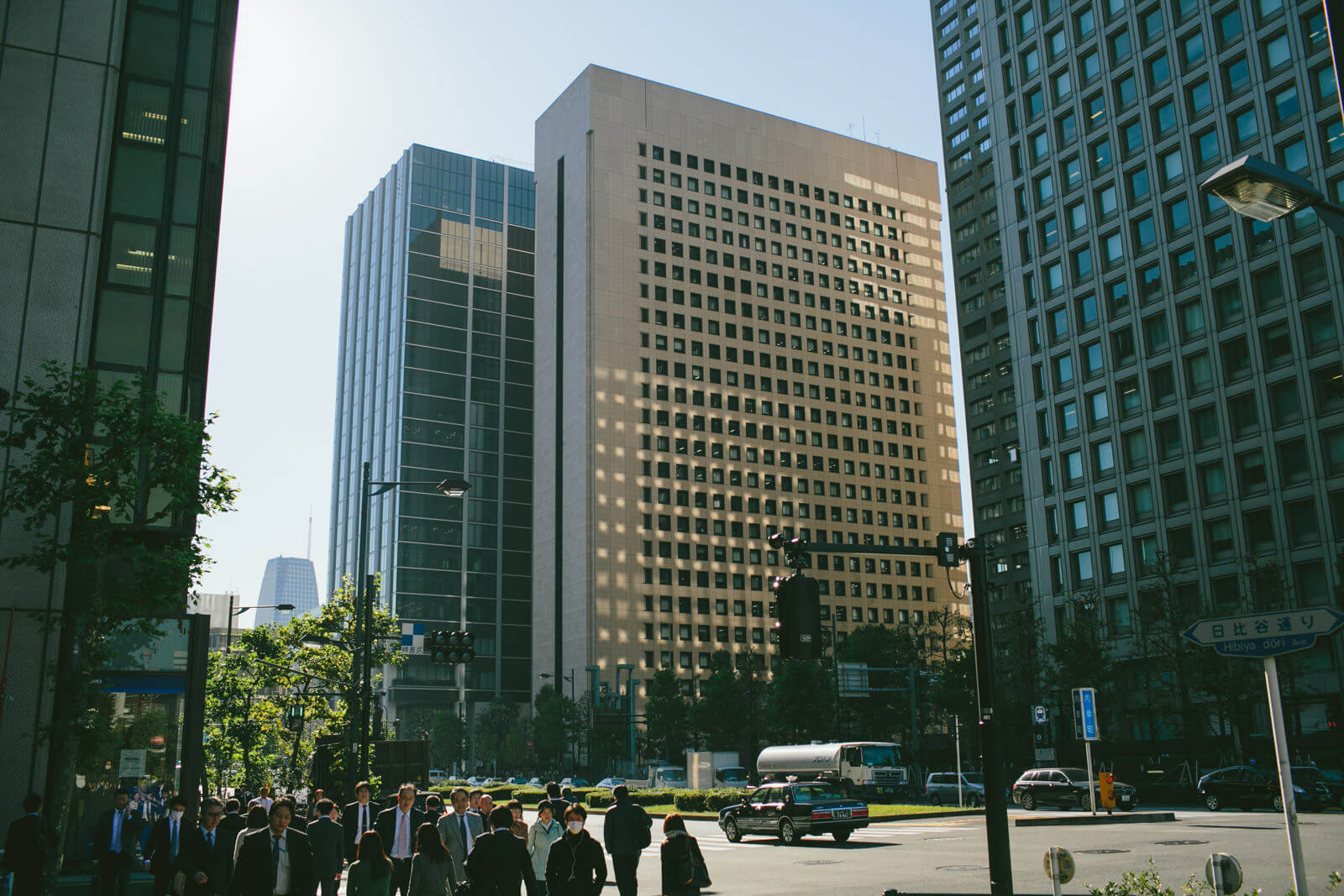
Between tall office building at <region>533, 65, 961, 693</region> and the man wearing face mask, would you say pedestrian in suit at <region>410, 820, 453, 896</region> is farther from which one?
tall office building at <region>533, 65, 961, 693</region>

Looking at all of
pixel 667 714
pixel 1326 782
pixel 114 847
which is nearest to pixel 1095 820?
pixel 1326 782

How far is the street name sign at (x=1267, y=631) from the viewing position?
815cm

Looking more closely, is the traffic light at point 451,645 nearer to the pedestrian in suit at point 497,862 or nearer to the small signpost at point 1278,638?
the pedestrian in suit at point 497,862

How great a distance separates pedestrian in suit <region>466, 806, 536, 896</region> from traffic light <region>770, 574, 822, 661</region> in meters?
3.83

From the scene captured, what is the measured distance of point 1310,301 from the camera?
186 ft

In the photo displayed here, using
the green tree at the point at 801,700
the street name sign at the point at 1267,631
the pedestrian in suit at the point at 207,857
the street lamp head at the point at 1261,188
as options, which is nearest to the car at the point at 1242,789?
the street name sign at the point at 1267,631

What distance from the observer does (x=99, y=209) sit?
73.9ft

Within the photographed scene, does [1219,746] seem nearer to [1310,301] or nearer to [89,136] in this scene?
[1310,301]

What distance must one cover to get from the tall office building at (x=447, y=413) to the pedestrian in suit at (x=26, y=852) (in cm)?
11473

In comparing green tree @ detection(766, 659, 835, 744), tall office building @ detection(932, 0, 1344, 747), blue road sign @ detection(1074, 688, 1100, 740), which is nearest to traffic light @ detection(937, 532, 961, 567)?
blue road sign @ detection(1074, 688, 1100, 740)

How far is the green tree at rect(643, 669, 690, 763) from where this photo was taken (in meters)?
90.2

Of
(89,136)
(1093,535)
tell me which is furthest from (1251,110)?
(89,136)

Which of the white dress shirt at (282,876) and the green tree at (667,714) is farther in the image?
the green tree at (667,714)

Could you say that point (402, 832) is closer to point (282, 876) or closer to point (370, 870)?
point (370, 870)
